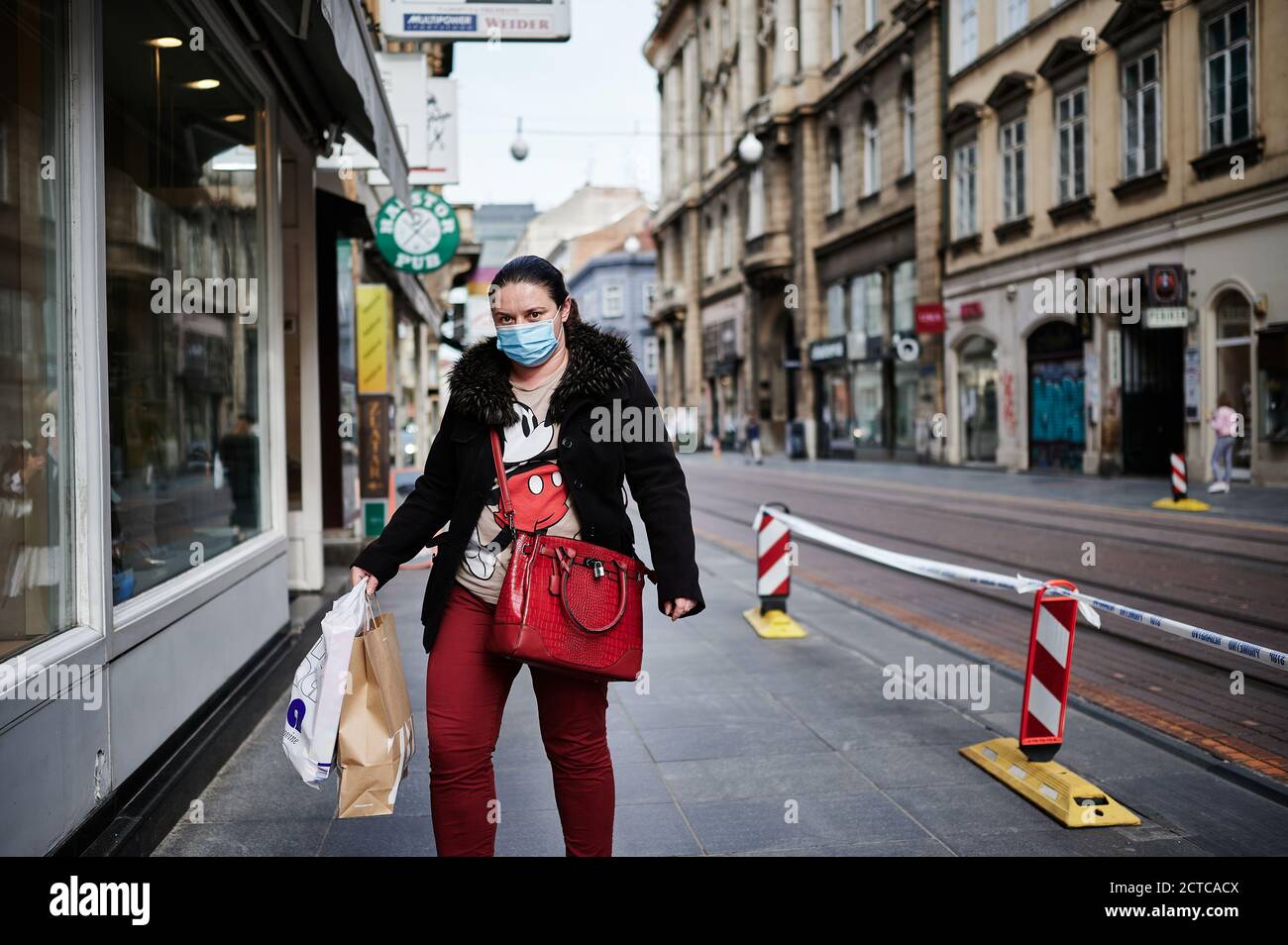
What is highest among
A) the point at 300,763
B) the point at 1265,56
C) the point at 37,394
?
the point at 1265,56

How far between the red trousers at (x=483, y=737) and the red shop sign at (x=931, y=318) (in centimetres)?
2751

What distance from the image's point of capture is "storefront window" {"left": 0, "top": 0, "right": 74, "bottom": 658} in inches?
147

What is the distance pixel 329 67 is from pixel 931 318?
24411 millimetres

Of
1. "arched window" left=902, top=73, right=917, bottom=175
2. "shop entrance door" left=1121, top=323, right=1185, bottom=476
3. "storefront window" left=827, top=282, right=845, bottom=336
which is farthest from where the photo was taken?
"storefront window" left=827, top=282, right=845, bottom=336

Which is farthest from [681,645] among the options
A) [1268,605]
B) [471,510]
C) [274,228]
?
[471,510]

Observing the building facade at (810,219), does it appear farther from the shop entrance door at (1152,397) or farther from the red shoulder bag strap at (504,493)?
the red shoulder bag strap at (504,493)

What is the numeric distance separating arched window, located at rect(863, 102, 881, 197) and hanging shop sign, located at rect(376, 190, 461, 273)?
23638 mm

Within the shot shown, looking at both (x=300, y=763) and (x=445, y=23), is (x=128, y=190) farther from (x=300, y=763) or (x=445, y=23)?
(x=445, y=23)

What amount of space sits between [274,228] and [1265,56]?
17.0 m

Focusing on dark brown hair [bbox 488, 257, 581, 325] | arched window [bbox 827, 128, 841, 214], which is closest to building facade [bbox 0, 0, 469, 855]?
dark brown hair [bbox 488, 257, 581, 325]

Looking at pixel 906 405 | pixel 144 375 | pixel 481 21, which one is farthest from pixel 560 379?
pixel 906 405

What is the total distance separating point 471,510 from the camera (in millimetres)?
3072

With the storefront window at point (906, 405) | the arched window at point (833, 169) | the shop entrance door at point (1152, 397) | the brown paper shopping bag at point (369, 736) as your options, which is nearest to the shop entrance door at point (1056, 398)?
the shop entrance door at point (1152, 397)

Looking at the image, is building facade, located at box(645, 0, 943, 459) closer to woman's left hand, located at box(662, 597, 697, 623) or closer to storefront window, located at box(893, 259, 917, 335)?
storefront window, located at box(893, 259, 917, 335)
